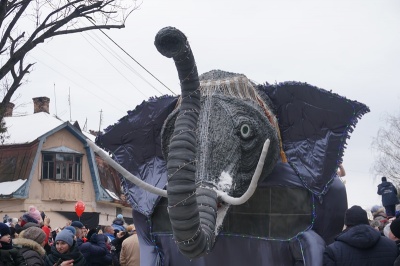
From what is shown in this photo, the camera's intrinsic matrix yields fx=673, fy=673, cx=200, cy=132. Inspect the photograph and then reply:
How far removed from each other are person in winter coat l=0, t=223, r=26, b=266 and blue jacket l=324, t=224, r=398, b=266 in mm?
2777

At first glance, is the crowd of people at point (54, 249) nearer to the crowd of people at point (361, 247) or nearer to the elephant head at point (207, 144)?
the elephant head at point (207, 144)

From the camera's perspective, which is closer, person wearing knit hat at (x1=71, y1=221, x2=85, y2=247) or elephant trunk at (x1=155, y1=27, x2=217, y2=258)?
elephant trunk at (x1=155, y1=27, x2=217, y2=258)

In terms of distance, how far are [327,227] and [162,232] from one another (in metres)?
1.37

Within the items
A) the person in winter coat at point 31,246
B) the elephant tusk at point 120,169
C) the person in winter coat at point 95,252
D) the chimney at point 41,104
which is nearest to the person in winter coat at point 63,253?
the person in winter coat at point 31,246

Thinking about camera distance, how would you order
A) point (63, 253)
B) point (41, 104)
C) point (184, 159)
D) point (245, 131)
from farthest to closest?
point (41, 104)
point (63, 253)
point (245, 131)
point (184, 159)

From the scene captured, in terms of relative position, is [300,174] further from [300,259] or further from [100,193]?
[100,193]

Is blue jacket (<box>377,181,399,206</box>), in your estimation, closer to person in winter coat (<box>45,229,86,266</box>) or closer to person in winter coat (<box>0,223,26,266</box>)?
person in winter coat (<box>45,229,86,266</box>)

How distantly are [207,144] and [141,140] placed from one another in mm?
1312

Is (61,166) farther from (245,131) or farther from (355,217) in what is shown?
(355,217)

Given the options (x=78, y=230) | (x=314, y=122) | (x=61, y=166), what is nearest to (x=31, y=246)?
(x=78, y=230)

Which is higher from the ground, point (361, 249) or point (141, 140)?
point (141, 140)

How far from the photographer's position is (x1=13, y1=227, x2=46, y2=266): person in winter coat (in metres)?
6.40

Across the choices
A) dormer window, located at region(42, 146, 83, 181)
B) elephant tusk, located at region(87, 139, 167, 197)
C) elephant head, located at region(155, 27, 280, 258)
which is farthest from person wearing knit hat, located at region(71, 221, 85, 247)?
dormer window, located at region(42, 146, 83, 181)

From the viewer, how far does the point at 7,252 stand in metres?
5.96
